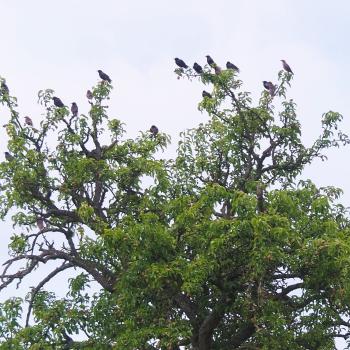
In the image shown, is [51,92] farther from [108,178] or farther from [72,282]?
[72,282]

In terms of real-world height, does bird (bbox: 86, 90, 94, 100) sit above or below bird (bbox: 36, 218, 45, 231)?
above

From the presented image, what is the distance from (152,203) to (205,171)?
2.36 m

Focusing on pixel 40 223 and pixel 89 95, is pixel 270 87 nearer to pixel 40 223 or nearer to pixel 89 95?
pixel 89 95

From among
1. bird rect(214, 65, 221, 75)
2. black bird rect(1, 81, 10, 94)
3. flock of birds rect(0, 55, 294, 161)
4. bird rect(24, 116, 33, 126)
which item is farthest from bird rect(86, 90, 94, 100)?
bird rect(214, 65, 221, 75)

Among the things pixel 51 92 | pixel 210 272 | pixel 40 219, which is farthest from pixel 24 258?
pixel 210 272

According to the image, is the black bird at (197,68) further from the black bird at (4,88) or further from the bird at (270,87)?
the black bird at (4,88)

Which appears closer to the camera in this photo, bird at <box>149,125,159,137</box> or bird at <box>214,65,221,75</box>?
bird at <box>214,65,221,75</box>

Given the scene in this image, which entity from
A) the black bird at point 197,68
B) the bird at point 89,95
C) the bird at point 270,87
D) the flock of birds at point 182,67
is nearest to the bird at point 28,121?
the flock of birds at point 182,67

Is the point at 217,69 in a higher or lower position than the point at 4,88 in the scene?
→ lower

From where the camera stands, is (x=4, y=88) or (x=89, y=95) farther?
(x=89, y=95)

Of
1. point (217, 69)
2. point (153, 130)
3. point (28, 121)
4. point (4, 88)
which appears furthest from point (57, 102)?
point (217, 69)

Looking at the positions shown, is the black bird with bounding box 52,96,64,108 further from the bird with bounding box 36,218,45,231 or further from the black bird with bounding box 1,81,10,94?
the bird with bounding box 36,218,45,231

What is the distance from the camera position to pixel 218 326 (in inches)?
696

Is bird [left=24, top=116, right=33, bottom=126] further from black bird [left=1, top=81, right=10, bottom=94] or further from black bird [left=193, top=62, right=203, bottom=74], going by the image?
black bird [left=193, top=62, right=203, bottom=74]
